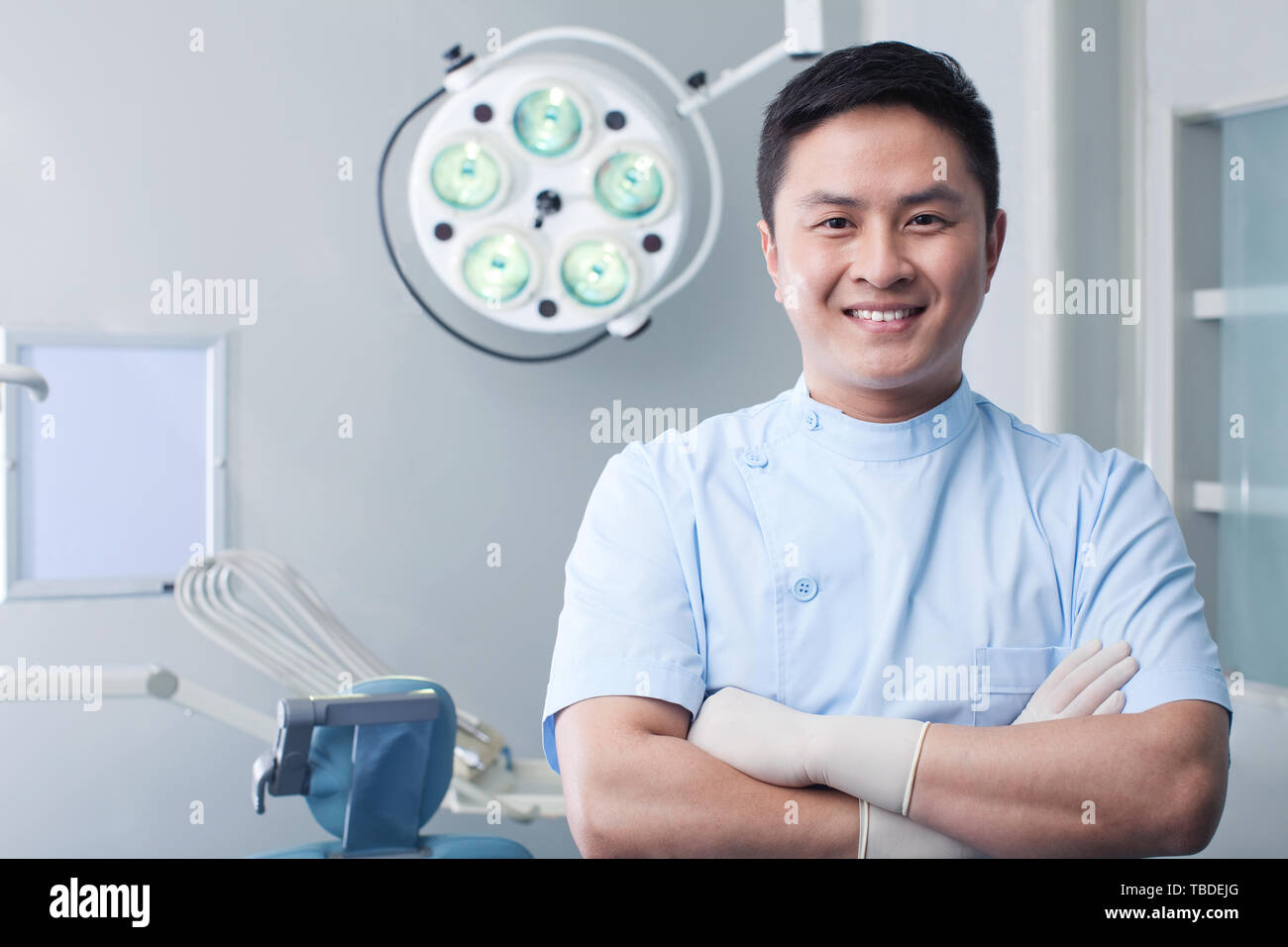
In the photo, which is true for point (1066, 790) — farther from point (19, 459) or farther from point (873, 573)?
point (19, 459)

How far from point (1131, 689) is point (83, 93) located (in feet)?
5.15

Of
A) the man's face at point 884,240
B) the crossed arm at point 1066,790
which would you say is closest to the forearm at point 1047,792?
the crossed arm at point 1066,790

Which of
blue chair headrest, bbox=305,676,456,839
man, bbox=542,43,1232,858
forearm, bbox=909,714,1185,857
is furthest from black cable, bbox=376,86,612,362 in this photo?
forearm, bbox=909,714,1185,857

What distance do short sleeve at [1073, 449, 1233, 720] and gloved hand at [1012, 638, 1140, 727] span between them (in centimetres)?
1

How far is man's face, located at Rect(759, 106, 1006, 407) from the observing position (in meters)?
0.71

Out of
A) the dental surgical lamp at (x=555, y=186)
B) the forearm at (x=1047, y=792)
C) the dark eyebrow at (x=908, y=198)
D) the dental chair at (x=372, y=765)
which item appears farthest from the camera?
the dental surgical lamp at (x=555, y=186)

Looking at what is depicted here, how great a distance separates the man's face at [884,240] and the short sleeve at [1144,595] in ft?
0.58

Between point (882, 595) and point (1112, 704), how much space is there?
6.9 inches

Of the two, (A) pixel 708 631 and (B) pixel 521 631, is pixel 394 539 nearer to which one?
(B) pixel 521 631

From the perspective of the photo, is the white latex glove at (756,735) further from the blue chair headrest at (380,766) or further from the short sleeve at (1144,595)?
the blue chair headrest at (380,766)

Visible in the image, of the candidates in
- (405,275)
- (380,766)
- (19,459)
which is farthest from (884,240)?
(19,459)

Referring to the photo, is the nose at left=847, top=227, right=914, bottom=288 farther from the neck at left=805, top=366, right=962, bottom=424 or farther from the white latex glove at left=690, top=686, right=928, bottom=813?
the white latex glove at left=690, top=686, right=928, bottom=813

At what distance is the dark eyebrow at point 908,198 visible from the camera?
705mm
